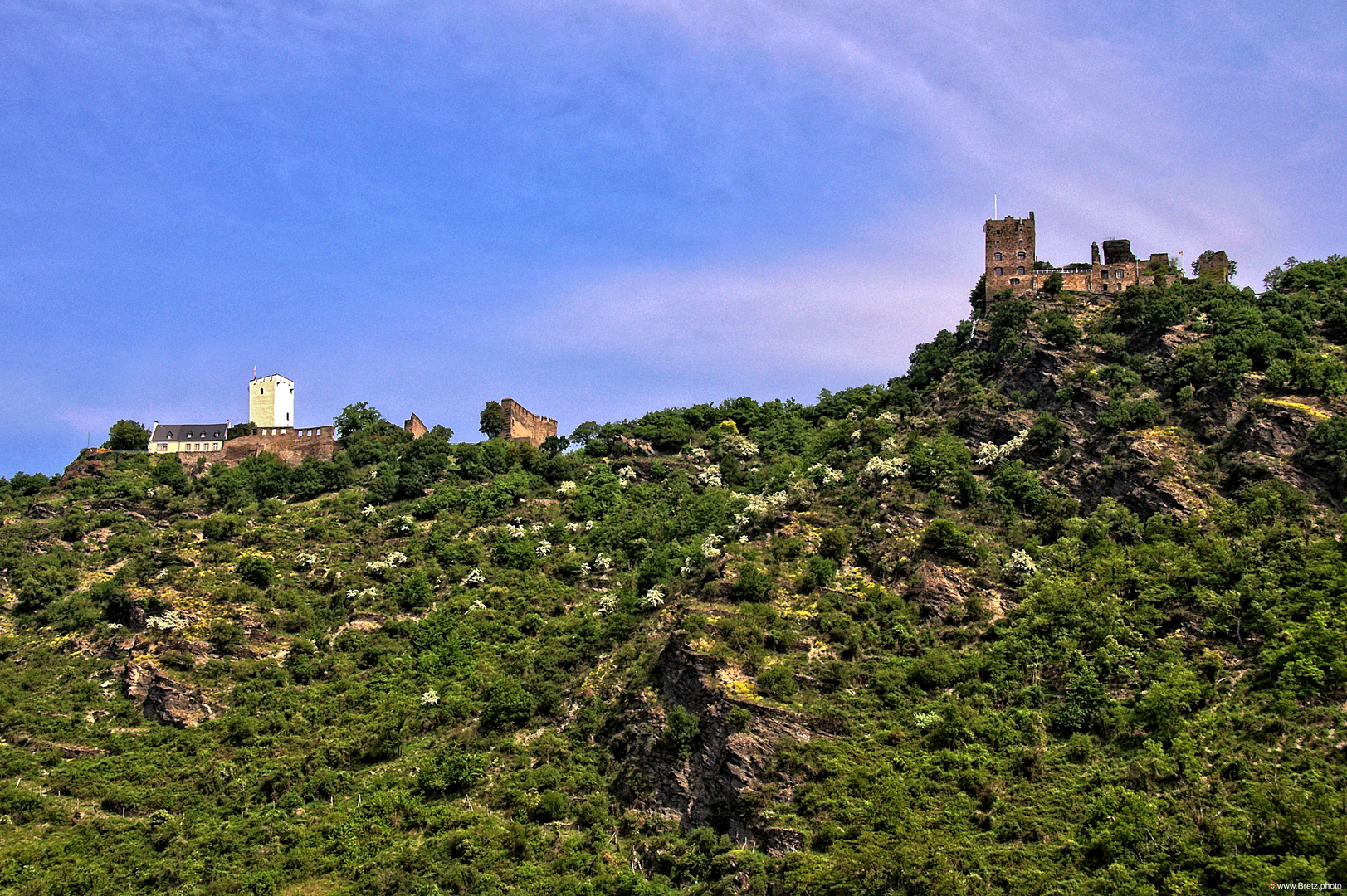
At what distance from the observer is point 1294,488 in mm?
64000

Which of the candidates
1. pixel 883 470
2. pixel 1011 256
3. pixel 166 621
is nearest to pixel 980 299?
pixel 1011 256

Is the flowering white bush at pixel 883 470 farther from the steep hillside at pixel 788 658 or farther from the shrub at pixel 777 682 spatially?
the shrub at pixel 777 682

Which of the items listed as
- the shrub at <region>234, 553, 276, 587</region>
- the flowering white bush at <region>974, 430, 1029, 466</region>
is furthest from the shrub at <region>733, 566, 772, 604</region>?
the shrub at <region>234, 553, 276, 587</region>

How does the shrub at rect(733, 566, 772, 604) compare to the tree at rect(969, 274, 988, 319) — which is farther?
the tree at rect(969, 274, 988, 319)

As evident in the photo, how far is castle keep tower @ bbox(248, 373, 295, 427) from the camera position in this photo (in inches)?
4198

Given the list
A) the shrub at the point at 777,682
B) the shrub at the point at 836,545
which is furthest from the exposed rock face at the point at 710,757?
the shrub at the point at 836,545

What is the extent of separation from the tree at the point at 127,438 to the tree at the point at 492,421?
2502 cm

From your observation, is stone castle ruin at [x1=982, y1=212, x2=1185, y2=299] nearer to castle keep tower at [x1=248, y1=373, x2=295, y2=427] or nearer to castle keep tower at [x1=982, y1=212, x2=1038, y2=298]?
castle keep tower at [x1=982, y1=212, x2=1038, y2=298]

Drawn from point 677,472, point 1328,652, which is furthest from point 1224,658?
point 677,472

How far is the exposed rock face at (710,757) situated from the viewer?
55531mm

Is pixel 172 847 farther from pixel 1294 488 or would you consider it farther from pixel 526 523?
pixel 1294 488

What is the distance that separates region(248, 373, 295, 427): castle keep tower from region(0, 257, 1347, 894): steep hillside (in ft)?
66.5

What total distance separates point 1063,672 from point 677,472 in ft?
116

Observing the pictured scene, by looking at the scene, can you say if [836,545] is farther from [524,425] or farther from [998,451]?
[524,425]
